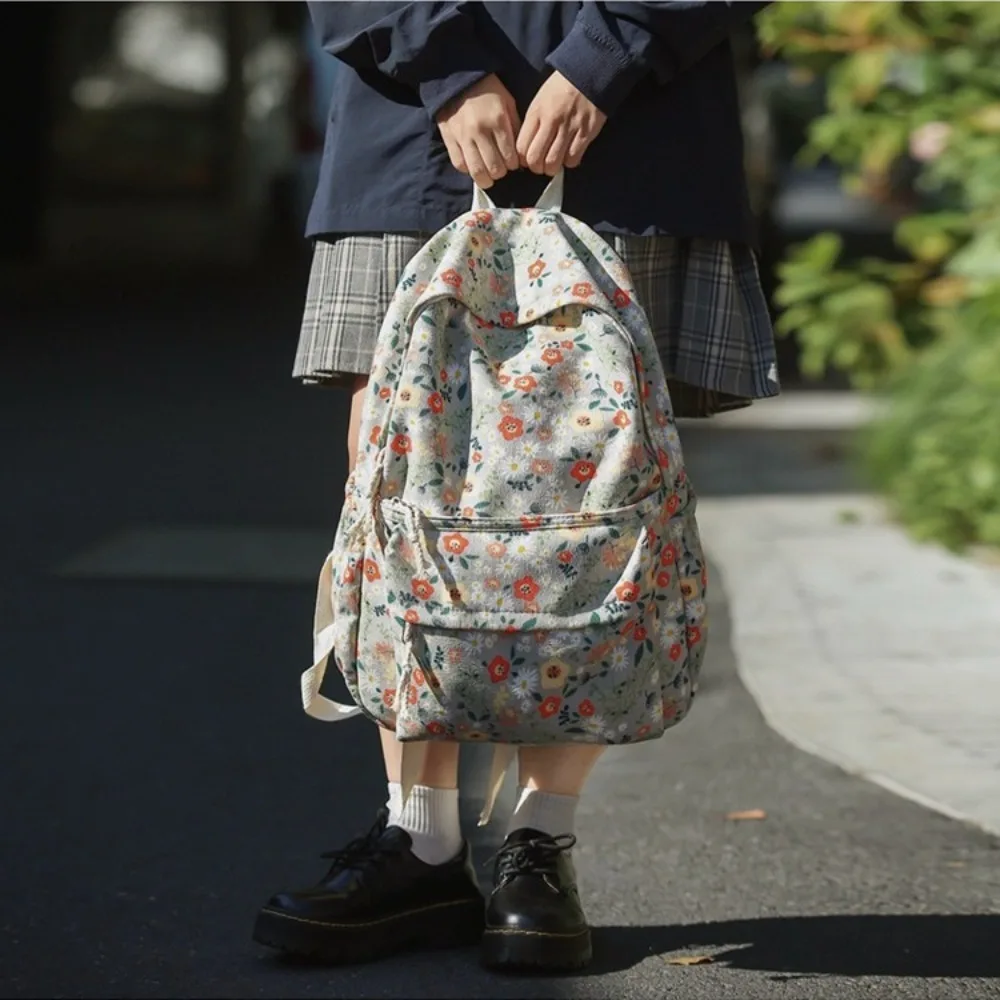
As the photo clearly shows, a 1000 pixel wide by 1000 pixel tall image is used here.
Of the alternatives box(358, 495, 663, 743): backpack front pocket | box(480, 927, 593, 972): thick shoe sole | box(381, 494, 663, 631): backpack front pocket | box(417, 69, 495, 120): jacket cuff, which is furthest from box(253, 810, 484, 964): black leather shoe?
box(417, 69, 495, 120): jacket cuff

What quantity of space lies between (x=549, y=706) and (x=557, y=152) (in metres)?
0.73

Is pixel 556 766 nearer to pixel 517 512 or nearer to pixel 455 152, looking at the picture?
pixel 517 512

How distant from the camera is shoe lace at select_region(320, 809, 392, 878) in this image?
280cm

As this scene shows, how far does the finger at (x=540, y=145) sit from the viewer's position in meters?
2.64

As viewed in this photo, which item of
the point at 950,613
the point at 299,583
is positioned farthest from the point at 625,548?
the point at 299,583

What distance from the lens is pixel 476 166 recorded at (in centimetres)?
266

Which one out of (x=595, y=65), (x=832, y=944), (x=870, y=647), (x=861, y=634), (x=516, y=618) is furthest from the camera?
(x=861, y=634)

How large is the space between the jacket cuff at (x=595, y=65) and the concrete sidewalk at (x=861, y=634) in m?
1.54

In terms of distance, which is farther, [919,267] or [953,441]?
[919,267]

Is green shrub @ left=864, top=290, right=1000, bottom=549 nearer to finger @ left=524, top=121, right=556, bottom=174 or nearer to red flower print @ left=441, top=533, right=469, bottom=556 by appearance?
finger @ left=524, top=121, right=556, bottom=174

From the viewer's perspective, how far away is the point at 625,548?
253 cm

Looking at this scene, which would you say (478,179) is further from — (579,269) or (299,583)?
(299,583)

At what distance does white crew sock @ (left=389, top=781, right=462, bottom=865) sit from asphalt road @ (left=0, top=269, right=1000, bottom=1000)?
6.0 inches

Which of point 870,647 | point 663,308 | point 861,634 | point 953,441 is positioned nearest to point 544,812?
point 663,308
